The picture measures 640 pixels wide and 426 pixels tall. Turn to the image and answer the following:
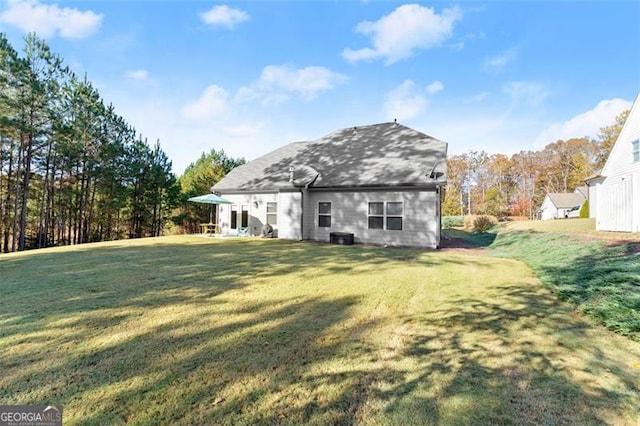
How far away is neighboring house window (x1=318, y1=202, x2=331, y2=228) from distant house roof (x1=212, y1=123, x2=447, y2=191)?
0.98 meters

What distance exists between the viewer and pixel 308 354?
3.02 metres

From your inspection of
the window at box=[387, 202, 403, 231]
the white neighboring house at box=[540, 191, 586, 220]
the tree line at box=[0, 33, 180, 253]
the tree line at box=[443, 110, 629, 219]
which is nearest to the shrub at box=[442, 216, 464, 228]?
the tree line at box=[443, 110, 629, 219]

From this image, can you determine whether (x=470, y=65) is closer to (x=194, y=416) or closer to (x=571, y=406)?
(x=571, y=406)

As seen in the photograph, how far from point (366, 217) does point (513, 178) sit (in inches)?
1989

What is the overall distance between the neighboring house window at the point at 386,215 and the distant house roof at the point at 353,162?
96 cm

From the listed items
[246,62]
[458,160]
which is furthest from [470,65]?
[458,160]

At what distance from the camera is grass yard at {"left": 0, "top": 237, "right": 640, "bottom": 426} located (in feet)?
7.16

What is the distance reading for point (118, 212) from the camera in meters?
25.5

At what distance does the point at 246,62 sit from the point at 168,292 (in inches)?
503

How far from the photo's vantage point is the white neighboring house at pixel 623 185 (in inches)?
461

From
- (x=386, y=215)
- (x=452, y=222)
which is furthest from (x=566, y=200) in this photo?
(x=386, y=215)

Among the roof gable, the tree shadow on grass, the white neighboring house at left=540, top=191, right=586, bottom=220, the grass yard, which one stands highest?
the roof gable

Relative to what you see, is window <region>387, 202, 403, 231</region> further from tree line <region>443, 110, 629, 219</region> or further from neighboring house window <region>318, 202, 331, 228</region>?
tree line <region>443, 110, 629, 219</region>

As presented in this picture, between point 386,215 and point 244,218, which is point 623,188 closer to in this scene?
point 386,215
